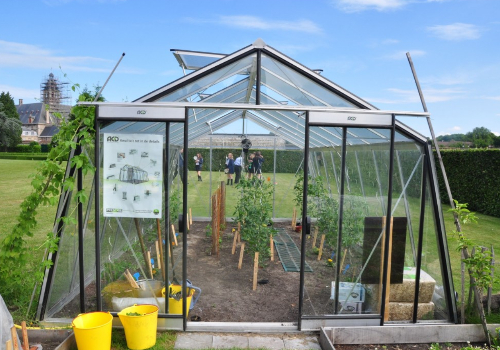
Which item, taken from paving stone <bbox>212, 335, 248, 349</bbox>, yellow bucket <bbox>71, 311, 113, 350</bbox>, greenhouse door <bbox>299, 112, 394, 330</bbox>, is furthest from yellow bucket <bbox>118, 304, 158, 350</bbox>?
greenhouse door <bbox>299, 112, 394, 330</bbox>

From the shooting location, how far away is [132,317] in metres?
3.89

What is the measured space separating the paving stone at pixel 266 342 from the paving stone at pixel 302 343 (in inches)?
2.6

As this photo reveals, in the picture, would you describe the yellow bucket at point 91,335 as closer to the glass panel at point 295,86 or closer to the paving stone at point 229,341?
the paving stone at point 229,341

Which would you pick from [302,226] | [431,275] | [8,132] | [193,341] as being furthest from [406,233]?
[8,132]

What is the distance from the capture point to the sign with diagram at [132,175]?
4.32 m

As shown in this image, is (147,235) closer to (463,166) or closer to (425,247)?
(425,247)

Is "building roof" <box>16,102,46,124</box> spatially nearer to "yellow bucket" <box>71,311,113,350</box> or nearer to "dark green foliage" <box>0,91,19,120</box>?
"dark green foliage" <box>0,91,19,120</box>

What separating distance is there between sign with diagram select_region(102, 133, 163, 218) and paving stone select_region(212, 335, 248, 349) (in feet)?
5.06

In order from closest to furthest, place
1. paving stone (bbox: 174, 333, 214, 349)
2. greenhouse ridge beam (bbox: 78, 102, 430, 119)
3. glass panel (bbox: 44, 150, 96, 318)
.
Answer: paving stone (bbox: 174, 333, 214, 349)
greenhouse ridge beam (bbox: 78, 102, 430, 119)
glass panel (bbox: 44, 150, 96, 318)

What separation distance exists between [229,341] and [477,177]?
11816 mm

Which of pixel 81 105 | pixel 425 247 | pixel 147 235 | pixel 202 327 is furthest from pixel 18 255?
pixel 425 247

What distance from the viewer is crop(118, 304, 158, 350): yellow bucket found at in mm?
3914

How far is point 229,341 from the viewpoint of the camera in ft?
13.8

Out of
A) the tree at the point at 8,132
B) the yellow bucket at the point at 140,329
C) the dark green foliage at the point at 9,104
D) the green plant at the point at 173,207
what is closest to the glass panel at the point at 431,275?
the green plant at the point at 173,207
